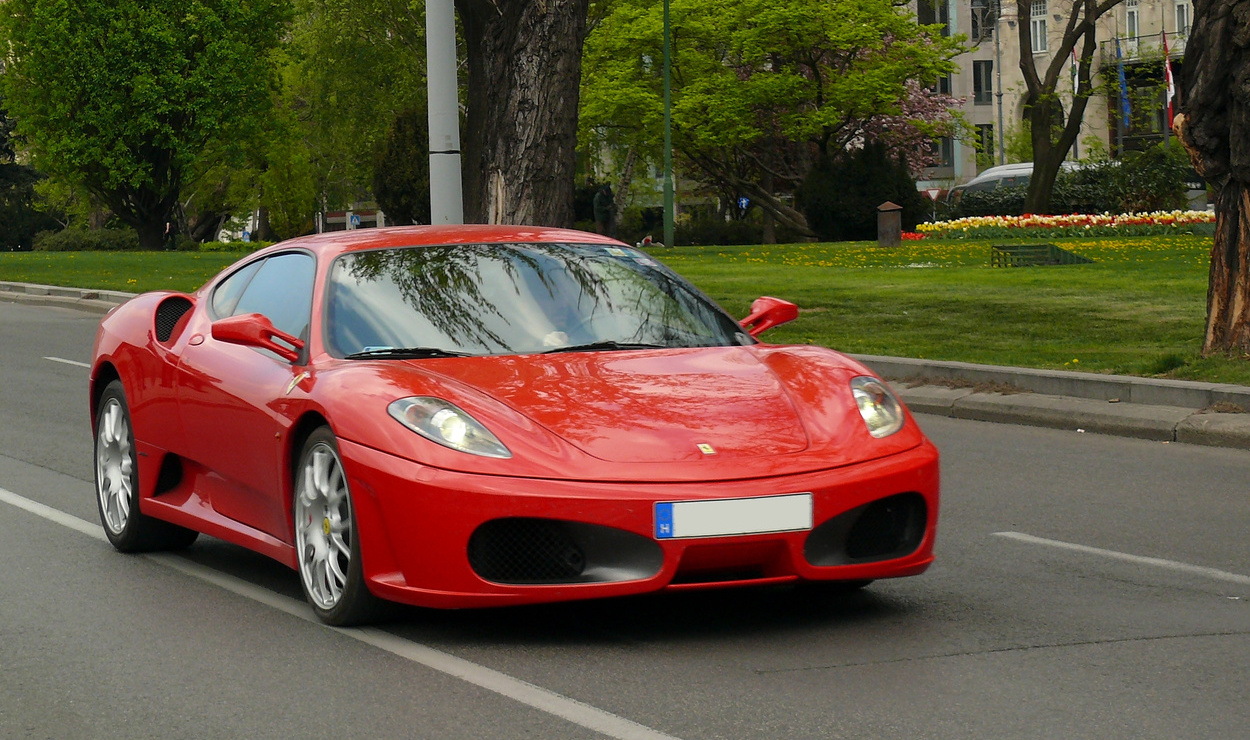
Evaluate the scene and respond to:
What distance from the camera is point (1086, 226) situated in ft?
112

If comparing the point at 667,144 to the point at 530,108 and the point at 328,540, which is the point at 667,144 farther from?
the point at 328,540

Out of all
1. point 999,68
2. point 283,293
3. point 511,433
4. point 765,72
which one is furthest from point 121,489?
point 999,68

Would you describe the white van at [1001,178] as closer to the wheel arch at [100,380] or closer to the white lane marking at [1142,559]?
the white lane marking at [1142,559]

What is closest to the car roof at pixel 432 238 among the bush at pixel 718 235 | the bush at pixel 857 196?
the bush at pixel 857 196

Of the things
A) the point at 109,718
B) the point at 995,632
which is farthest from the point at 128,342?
the point at 995,632

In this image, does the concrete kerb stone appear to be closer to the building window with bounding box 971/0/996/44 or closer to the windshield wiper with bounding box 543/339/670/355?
the windshield wiper with bounding box 543/339/670/355

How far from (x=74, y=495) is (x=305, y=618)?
3357 mm

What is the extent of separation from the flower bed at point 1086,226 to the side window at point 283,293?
2836cm

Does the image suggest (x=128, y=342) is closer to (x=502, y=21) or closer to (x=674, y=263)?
(x=502, y=21)

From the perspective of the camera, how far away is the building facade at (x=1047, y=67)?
70.2 metres

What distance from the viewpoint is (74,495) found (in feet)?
29.0

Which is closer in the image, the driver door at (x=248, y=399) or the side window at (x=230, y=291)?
the driver door at (x=248, y=399)

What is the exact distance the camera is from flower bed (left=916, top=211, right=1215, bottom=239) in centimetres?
3359

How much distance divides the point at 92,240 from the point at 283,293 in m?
60.2
